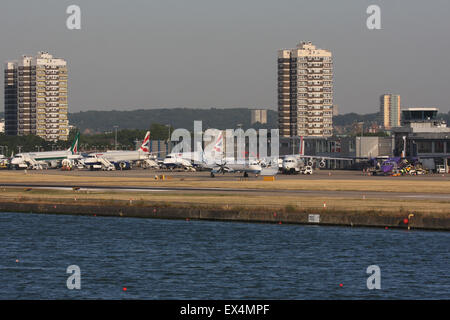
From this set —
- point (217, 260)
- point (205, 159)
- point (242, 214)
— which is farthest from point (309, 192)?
point (205, 159)

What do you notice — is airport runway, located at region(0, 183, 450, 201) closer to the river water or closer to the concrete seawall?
the concrete seawall

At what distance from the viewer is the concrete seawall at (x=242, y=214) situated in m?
74.2

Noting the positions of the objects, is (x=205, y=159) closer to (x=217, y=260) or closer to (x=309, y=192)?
(x=309, y=192)

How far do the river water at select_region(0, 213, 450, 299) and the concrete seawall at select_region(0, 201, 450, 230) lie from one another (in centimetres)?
101

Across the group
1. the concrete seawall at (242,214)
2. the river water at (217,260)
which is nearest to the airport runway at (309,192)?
the concrete seawall at (242,214)

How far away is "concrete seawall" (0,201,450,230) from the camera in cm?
7419

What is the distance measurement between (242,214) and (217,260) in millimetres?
21563

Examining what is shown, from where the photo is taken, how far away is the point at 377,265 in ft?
191

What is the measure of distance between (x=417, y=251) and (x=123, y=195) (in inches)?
1925

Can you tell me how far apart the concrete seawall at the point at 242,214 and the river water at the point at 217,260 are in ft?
3.32
